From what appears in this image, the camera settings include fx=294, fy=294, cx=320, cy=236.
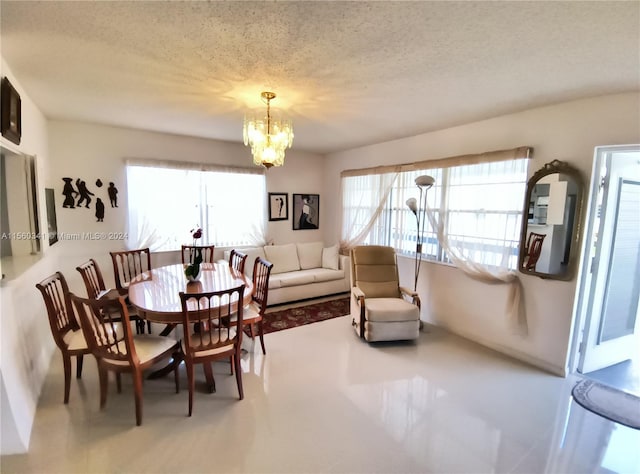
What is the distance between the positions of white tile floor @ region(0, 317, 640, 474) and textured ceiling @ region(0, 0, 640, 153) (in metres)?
2.53

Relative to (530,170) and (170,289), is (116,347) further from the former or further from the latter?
(530,170)

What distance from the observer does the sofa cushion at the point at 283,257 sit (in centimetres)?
487

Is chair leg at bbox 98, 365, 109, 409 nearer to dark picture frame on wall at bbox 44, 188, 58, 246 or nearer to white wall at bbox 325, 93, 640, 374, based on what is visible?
dark picture frame on wall at bbox 44, 188, 58, 246

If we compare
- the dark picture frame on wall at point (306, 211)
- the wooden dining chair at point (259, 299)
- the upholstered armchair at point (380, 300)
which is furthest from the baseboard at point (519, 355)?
the dark picture frame on wall at point (306, 211)

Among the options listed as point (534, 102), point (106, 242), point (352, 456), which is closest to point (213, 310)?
point (352, 456)

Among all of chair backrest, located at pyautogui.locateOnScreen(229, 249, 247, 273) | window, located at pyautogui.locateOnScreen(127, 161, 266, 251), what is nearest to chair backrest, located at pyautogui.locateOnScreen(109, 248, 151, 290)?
window, located at pyautogui.locateOnScreen(127, 161, 266, 251)

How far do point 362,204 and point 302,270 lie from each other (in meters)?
1.53

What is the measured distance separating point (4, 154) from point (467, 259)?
4.58 m

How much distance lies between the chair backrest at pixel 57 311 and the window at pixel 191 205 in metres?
1.84

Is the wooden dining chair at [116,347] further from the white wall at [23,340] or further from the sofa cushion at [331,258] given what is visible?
the sofa cushion at [331,258]

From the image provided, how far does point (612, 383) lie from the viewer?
8.88 feet

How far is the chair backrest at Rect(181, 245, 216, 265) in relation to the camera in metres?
4.15

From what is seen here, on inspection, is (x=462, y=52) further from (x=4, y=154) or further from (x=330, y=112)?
(x=4, y=154)

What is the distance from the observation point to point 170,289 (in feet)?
8.82
